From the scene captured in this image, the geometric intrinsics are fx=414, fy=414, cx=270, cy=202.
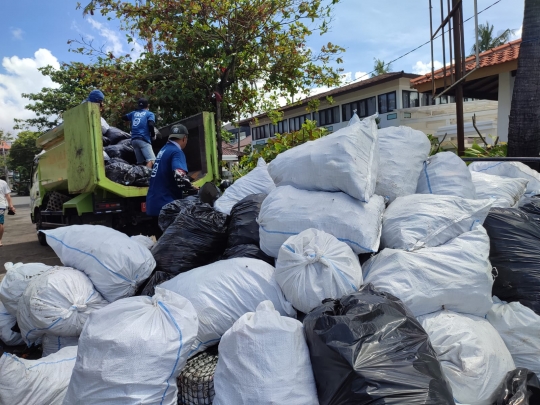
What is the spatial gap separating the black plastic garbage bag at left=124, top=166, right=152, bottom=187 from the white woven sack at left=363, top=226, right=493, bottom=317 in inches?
153

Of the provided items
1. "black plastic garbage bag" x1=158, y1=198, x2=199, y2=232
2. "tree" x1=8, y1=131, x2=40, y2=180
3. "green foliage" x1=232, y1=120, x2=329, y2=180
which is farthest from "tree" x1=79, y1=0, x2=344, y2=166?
"tree" x1=8, y1=131, x2=40, y2=180

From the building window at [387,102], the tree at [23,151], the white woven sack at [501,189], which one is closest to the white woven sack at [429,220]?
the white woven sack at [501,189]

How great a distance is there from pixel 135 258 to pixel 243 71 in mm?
6127

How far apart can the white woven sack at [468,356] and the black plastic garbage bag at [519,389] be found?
0.02 metres

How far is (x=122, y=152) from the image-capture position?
5781 mm

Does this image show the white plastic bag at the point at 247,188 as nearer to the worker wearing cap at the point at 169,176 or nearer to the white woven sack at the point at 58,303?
the worker wearing cap at the point at 169,176

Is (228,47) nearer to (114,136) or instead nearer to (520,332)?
(114,136)

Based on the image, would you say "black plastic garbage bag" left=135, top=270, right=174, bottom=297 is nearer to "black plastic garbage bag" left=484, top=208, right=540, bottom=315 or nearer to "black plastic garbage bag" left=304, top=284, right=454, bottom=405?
"black plastic garbage bag" left=304, top=284, right=454, bottom=405

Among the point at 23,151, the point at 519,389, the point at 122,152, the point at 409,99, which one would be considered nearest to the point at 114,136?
the point at 122,152

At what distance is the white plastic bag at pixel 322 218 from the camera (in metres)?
2.05

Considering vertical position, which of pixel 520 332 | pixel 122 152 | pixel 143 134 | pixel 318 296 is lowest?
pixel 520 332

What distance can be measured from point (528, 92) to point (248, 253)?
376cm

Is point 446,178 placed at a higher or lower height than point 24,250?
higher

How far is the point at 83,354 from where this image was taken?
154cm
